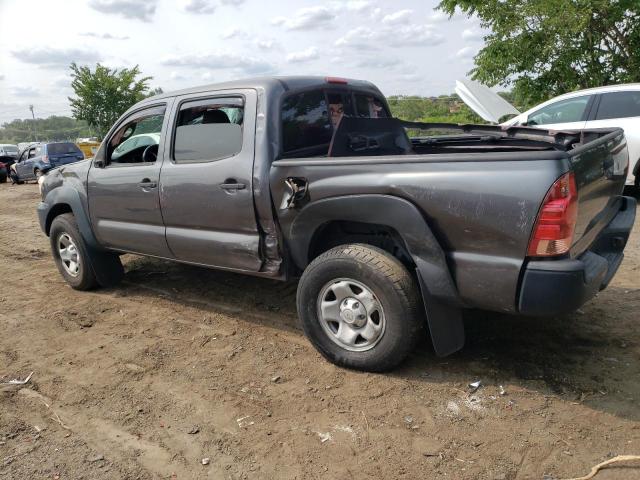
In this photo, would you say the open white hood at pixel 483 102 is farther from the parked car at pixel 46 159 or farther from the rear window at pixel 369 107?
the parked car at pixel 46 159

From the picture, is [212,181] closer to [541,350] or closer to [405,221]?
[405,221]

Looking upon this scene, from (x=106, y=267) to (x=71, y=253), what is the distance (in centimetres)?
39

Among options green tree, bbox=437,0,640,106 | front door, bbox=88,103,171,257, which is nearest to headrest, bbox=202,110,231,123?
front door, bbox=88,103,171,257

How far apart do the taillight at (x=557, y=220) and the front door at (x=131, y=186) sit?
290 cm

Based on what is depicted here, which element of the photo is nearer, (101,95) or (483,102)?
(483,102)

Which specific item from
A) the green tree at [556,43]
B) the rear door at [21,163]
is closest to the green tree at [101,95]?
the rear door at [21,163]

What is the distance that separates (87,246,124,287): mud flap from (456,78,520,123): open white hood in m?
7.64

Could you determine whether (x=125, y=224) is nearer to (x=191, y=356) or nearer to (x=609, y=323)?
(x=191, y=356)

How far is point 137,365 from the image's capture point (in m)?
3.78

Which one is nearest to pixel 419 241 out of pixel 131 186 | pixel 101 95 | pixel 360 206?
pixel 360 206

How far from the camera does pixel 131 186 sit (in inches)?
179

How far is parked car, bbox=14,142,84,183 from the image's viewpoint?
65.8 feet

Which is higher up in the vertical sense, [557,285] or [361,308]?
[557,285]

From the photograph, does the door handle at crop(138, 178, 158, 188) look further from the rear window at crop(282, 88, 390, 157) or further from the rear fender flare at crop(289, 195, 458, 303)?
the rear fender flare at crop(289, 195, 458, 303)
